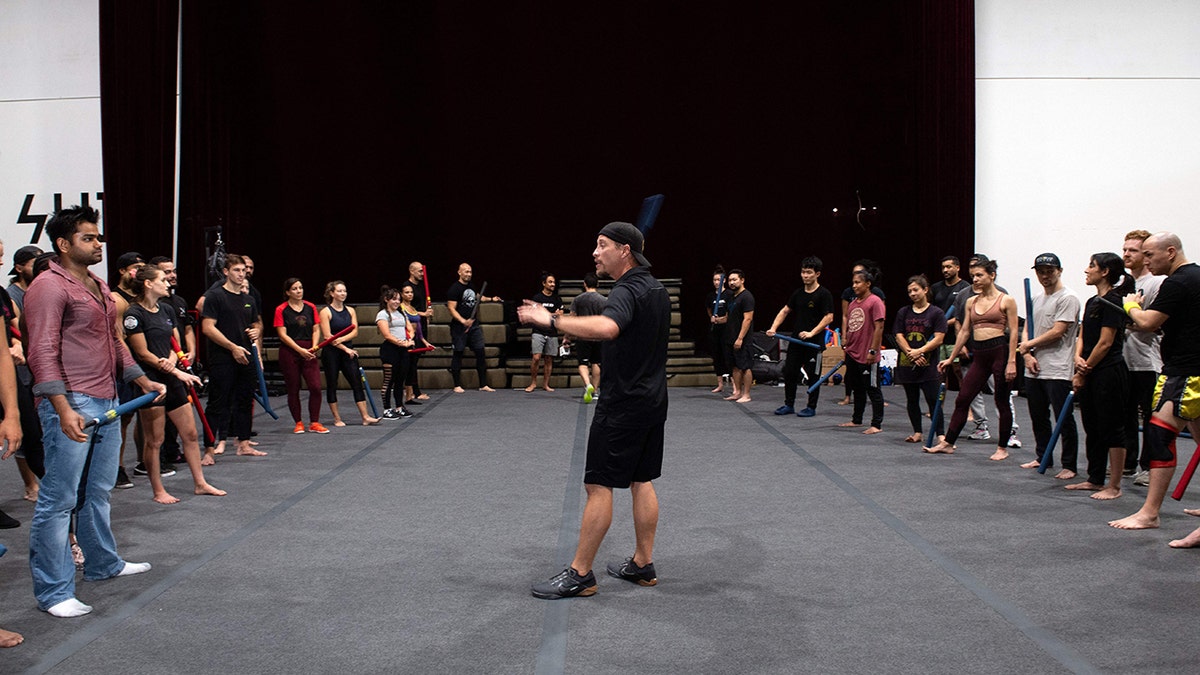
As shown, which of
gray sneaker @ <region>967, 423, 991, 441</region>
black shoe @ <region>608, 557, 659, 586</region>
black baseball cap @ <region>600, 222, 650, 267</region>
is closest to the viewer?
black baseball cap @ <region>600, 222, 650, 267</region>

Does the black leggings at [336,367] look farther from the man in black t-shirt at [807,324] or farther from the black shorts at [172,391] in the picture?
the man in black t-shirt at [807,324]

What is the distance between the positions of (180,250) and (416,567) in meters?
10.4

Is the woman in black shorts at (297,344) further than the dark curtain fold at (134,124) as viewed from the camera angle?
No

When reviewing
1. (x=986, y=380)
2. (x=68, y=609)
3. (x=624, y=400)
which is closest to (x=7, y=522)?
(x=68, y=609)

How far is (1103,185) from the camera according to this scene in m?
13.0

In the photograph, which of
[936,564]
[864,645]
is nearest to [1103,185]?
[936,564]

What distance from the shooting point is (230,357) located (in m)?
7.36

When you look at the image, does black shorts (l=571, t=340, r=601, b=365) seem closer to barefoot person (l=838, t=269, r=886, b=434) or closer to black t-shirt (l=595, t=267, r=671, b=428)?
barefoot person (l=838, t=269, r=886, b=434)

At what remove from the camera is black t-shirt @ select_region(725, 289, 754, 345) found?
11.2 metres

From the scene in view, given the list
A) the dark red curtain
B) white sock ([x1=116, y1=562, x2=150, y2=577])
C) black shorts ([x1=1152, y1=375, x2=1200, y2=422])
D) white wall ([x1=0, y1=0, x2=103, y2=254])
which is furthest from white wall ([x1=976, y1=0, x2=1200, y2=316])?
white wall ([x1=0, y1=0, x2=103, y2=254])

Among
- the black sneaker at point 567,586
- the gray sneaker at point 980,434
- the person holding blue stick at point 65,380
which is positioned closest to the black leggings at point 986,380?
the gray sneaker at point 980,434

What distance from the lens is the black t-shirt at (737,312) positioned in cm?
1116

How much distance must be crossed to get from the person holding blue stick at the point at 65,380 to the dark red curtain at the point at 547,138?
11259 millimetres

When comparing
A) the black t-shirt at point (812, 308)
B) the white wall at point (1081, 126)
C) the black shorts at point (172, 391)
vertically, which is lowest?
the black shorts at point (172, 391)
